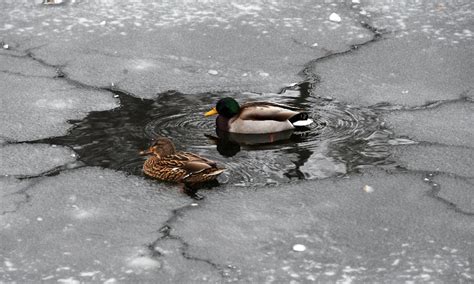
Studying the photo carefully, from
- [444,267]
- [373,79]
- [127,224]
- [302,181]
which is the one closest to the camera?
[444,267]

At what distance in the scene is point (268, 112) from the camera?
7.18 metres

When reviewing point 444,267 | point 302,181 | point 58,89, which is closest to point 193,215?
point 302,181

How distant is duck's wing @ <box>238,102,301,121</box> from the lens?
716 centimetres

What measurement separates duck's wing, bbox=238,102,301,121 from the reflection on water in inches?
5.7

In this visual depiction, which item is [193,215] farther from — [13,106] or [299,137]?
[13,106]

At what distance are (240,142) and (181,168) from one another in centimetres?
100

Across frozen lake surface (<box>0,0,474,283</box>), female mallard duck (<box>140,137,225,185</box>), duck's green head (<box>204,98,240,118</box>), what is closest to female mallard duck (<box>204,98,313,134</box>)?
duck's green head (<box>204,98,240,118</box>)

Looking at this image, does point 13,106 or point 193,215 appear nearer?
point 193,215

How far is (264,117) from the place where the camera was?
717 centimetres

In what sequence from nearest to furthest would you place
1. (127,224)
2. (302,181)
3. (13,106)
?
(127,224) < (302,181) < (13,106)

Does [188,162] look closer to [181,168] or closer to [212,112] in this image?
[181,168]

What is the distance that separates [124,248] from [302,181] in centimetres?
145

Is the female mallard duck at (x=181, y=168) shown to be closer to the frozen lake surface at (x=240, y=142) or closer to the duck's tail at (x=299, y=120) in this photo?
the frozen lake surface at (x=240, y=142)

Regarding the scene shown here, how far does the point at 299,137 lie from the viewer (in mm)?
7094
